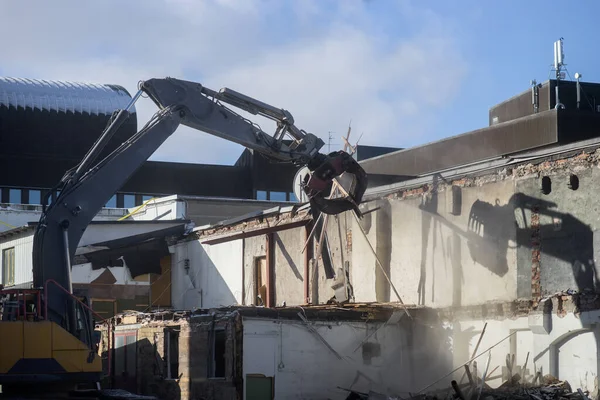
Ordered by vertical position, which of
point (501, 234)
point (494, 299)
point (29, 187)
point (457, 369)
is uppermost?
point (29, 187)

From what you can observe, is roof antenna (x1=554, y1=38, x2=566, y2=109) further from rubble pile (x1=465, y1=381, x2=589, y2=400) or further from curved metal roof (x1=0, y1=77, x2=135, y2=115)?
curved metal roof (x1=0, y1=77, x2=135, y2=115)

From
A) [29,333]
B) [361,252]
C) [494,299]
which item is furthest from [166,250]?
[29,333]

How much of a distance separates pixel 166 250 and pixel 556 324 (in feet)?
58.7

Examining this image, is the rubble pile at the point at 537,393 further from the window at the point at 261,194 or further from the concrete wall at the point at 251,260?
the window at the point at 261,194

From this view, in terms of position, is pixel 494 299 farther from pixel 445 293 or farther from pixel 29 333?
pixel 29 333

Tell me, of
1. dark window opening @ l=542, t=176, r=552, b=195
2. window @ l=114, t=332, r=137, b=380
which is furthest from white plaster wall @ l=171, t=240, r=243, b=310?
dark window opening @ l=542, t=176, r=552, b=195

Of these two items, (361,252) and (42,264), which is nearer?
(42,264)

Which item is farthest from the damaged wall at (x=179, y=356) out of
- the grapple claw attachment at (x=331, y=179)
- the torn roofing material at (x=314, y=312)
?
the grapple claw attachment at (x=331, y=179)

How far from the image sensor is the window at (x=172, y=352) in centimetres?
2581

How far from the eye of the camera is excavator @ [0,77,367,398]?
1766 centimetres

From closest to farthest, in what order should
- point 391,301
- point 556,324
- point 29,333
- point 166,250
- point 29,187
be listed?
1. point 29,333
2. point 556,324
3. point 391,301
4. point 166,250
5. point 29,187

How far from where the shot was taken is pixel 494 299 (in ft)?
74.9

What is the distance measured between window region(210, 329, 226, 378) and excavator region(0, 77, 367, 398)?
13.4 ft

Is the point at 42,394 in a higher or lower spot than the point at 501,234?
lower
